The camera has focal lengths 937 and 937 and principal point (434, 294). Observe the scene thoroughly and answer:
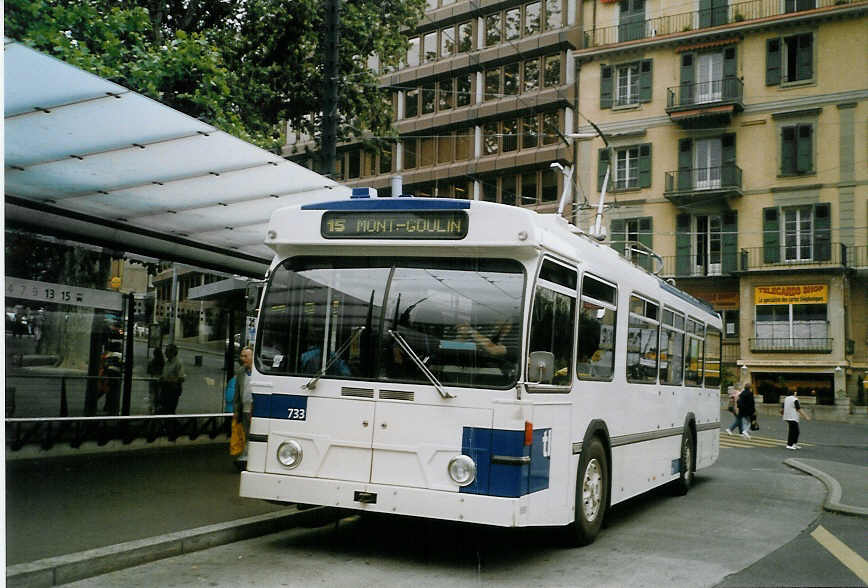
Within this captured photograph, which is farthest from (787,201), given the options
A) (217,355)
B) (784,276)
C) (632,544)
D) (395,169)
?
(632,544)

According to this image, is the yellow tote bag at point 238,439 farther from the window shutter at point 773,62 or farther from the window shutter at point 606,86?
the window shutter at point 606,86

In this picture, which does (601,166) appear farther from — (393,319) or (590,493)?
(393,319)

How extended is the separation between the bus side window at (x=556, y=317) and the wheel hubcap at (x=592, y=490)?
1.02 metres

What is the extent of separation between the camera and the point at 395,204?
782cm

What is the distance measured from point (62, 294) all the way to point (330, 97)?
474cm

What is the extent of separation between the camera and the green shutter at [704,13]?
42.7 meters

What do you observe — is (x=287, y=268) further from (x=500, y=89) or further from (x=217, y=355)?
(x=500, y=89)

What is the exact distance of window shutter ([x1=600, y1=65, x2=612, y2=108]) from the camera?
44688 mm

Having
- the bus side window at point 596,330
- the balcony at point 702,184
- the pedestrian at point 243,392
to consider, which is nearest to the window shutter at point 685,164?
the balcony at point 702,184

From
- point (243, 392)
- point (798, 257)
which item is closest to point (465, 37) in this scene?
point (798, 257)

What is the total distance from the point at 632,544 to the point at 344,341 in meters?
3.51

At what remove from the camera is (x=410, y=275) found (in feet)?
25.2

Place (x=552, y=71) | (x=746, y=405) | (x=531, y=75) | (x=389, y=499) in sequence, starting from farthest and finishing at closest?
(x=531, y=75) < (x=552, y=71) < (x=746, y=405) < (x=389, y=499)

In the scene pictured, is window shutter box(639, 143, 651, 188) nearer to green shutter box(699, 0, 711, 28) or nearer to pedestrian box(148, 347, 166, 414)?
green shutter box(699, 0, 711, 28)
